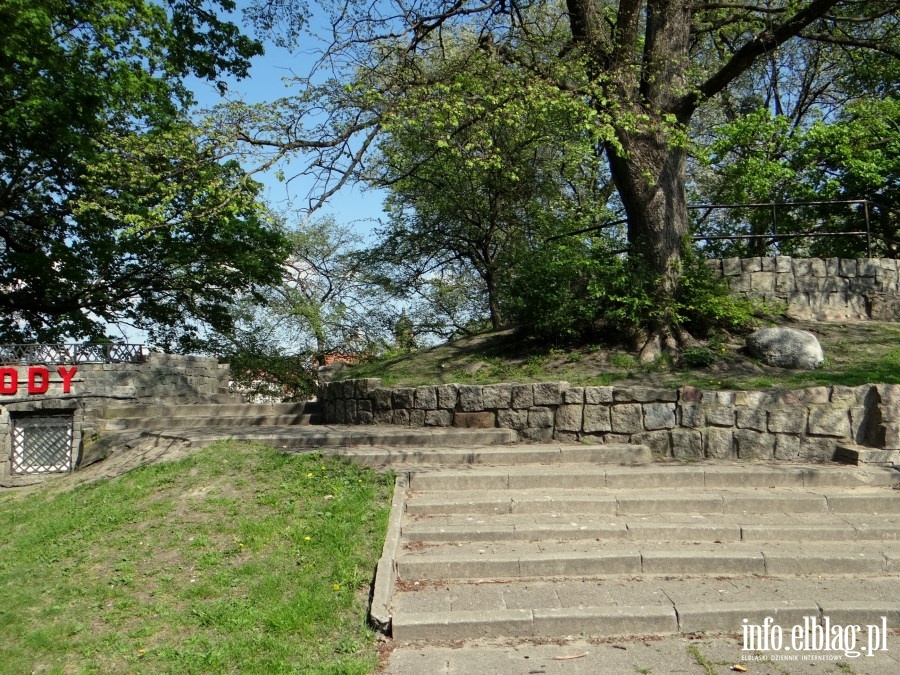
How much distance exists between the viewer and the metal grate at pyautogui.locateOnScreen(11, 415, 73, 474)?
529 inches

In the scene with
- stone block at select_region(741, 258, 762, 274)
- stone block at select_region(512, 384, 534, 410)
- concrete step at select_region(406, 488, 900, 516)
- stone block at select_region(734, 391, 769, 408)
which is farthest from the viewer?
stone block at select_region(741, 258, 762, 274)

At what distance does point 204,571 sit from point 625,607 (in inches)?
123

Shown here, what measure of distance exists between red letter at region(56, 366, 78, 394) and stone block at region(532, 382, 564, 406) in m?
9.34

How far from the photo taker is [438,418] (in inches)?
365

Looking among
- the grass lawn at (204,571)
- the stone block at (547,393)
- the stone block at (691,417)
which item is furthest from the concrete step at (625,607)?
the stone block at (547,393)

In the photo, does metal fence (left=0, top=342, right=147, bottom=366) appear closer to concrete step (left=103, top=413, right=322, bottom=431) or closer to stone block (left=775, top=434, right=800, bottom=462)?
concrete step (left=103, top=413, right=322, bottom=431)

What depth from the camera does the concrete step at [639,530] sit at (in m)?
5.98

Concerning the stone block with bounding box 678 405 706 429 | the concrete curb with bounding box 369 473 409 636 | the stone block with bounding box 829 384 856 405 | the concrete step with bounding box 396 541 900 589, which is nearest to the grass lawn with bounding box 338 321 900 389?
the stone block with bounding box 829 384 856 405

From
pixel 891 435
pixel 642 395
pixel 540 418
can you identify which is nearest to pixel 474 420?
pixel 540 418

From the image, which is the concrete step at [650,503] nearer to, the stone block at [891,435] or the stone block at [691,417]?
the stone block at [891,435]

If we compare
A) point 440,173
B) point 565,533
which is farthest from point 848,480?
point 440,173

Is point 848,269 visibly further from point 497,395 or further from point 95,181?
point 95,181

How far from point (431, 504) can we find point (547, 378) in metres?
3.37

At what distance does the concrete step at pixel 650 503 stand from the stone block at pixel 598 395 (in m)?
1.86
